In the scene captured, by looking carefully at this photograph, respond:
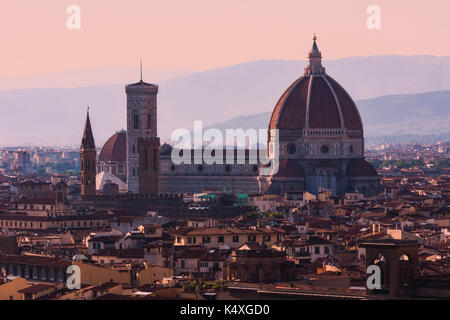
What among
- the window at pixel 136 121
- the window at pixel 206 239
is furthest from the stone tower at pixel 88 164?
the window at pixel 206 239

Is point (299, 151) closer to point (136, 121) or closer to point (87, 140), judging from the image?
point (136, 121)

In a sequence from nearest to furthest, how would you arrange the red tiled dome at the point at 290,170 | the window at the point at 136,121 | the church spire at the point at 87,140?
the church spire at the point at 87,140
the red tiled dome at the point at 290,170
the window at the point at 136,121

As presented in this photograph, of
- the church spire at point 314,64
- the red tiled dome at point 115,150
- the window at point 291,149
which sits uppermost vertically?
the church spire at point 314,64

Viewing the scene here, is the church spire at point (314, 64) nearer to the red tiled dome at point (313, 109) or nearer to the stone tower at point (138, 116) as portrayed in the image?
the red tiled dome at point (313, 109)

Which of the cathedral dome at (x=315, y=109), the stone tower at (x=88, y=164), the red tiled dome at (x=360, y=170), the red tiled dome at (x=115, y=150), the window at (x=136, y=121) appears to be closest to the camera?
the stone tower at (x=88, y=164)
